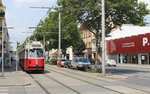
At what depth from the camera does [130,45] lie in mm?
60281

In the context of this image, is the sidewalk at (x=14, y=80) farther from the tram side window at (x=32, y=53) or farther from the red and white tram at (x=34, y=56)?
the tram side window at (x=32, y=53)

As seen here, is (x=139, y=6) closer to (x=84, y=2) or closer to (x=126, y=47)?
(x=84, y=2)

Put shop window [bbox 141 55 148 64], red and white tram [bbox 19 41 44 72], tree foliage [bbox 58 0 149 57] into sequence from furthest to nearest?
1. shop window [bbox 141 55 148 64]
2. red and white tram [bbox 19 41 44 72]
3. tree foliage [bbox 58 0 149 57]

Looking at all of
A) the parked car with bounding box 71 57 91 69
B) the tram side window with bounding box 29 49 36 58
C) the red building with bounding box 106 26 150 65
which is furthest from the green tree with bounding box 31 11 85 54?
the tram side window with bounding box 29 49 36 58

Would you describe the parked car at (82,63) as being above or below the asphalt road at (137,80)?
above

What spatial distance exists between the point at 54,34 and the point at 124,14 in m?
32.3

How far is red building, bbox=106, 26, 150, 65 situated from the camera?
55.3 metres

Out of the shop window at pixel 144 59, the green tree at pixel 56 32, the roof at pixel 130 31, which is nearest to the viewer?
the shop window at pixel 144 59

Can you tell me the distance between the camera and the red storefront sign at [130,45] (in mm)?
54812

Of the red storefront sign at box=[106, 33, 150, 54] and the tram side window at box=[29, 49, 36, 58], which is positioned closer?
the tram side window at box=[29, 49, 36, 58]

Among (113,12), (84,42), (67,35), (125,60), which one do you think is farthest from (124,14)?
(84,42)

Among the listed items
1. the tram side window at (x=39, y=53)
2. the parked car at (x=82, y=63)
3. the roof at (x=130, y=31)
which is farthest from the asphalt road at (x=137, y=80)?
the roof at (x=130, y=31)

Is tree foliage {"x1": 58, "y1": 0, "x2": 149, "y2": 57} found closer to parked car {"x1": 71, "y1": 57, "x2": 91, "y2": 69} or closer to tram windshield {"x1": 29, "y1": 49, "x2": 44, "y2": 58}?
tram windshield {"x1": 29, "y1": 49, "x2": 44, "y2": 58}

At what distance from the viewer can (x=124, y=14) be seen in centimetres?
3003
